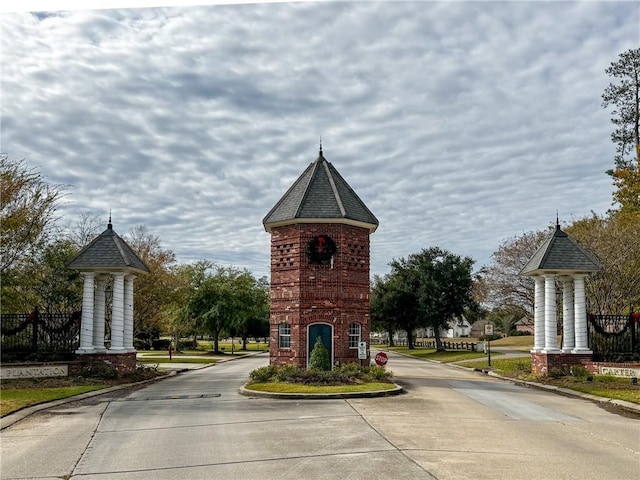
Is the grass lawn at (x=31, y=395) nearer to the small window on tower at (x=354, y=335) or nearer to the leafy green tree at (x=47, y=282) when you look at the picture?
the leafy green tree at (x=47, y=282)

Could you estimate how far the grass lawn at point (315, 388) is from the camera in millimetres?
20859

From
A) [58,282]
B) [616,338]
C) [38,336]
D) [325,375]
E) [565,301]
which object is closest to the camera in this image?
[325,375]

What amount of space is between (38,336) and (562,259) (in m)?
23.2

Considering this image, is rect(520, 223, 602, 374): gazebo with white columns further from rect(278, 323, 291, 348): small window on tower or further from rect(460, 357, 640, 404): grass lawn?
rect(278, 323, 291, 348): small window on tower

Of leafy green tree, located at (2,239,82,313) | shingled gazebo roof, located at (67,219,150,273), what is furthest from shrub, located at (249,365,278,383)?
leafy green tree, located at (2,239,82,313)

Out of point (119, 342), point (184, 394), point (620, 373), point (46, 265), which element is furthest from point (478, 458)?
point (46, 265)

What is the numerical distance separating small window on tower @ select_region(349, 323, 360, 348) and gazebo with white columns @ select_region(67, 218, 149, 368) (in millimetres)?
10317

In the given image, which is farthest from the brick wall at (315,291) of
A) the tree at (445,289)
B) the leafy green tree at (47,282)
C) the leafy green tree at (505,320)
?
the leafy green tree at (505,320)

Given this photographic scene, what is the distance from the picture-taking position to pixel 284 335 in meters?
27.3

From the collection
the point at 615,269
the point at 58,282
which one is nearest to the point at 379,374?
the point at 58,282

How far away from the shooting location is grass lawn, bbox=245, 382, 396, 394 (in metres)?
20.9

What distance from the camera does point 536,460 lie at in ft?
35.4

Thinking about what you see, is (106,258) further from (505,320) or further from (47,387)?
Answer: (505,320)

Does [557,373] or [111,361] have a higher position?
[111,361]
